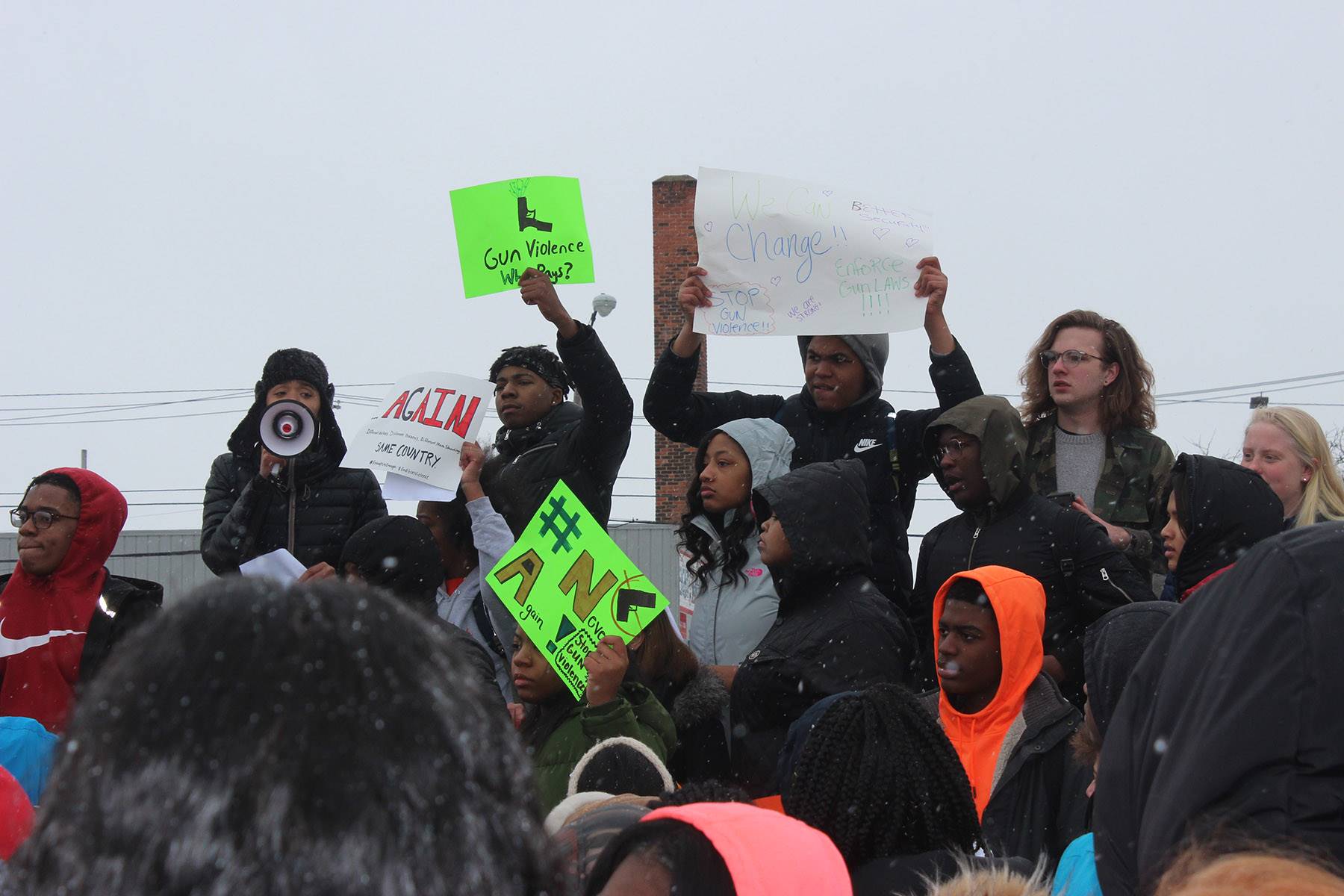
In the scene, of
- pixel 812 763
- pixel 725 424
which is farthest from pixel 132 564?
pixel 812 763

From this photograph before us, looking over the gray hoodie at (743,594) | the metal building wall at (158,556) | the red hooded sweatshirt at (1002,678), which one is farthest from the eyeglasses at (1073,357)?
the metal building wall at (158,556)

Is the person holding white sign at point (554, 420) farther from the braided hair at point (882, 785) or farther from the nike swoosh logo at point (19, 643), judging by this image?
the braided hair at point (882, 785)

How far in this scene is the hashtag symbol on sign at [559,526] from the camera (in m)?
4.26

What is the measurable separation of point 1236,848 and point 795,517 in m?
2.77

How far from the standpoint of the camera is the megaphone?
191 inches

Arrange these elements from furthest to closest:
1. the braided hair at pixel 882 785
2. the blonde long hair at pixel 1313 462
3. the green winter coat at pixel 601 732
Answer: the blonde long hair at pixel 1313 462
the green winter coat at pixel 601 732
the braided hair at pixel 882 785

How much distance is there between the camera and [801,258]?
16.2 ft

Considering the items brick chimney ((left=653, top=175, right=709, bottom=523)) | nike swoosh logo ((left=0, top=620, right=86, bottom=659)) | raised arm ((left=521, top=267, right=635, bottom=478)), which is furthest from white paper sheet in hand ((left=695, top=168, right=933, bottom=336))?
brick chimney ((left=653, top=175, right=709, bottom=523))

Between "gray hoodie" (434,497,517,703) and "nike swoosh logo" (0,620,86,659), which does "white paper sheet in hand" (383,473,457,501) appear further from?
"nike swoosh logo" (0,620,86,659)

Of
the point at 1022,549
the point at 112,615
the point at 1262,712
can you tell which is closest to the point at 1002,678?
the point at 1022,549

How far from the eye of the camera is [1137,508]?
4.49 meters

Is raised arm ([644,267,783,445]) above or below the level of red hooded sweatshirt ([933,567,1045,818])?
above

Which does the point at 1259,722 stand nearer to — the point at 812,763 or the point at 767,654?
the point at 812,763

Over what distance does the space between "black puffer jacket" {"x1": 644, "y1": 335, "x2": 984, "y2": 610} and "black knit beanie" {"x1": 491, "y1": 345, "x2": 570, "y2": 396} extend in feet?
1.42
